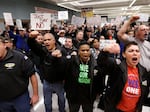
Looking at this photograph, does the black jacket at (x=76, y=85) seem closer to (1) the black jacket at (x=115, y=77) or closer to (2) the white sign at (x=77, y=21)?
(1) the black jacket at (x=115, y=77)

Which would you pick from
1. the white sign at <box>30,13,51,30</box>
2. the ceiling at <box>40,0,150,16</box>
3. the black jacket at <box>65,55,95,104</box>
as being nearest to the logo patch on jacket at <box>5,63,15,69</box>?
the black jacket at <box>65,55,95,104</box>

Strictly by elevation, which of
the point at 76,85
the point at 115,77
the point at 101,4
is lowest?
the point at 76,85

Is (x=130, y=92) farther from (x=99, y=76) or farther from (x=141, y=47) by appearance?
(x=141, y=47)

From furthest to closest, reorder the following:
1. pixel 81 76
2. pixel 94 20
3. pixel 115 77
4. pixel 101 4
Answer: pixel 101 4
pixel 94 20
pixel 81 76
pixel 115 77

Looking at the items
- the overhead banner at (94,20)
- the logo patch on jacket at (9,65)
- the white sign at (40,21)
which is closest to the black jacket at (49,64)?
the logo patch on jacket at (9,65)

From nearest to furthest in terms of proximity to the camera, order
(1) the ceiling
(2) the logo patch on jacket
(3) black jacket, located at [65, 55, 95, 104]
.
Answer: (2) the logo patch on jacket
(3) black jacket, located at [65, 55, 95, 104]
(1) the ceiling

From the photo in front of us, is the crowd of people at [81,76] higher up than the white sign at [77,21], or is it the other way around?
the white sign at [77,21]

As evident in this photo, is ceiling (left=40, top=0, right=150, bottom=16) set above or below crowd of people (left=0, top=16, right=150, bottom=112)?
above

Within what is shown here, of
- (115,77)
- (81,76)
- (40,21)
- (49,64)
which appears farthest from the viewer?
(40,21)

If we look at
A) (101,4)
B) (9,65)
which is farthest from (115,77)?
(101,4)

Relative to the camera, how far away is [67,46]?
3912 millimetres

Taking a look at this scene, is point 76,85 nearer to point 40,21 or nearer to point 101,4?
point 40,21

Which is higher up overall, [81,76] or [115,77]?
[115,77]

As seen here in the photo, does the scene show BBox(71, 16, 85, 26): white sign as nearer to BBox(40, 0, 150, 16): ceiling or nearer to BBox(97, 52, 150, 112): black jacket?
BBox(97, 52, 150, 112): black jacket
